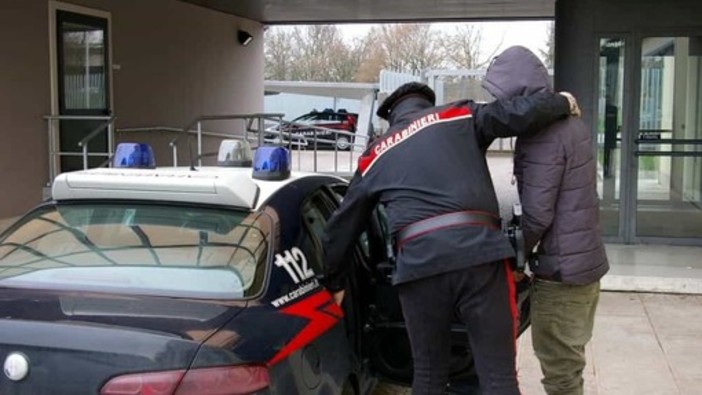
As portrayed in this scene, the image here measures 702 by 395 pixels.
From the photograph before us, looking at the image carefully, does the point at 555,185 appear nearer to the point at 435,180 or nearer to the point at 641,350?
the point at 435,180

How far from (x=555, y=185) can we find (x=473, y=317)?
0.67m

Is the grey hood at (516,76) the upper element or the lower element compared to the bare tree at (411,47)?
Result: lower

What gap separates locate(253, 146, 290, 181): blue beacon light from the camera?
11.1ft

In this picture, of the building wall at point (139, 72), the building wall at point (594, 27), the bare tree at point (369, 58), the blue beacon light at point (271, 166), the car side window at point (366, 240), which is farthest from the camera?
the bare tree at point (369, 58)

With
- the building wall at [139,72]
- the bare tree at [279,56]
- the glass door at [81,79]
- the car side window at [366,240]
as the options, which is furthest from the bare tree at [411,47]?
the car side window at [366,240]

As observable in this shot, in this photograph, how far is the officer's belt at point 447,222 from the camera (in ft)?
9.26

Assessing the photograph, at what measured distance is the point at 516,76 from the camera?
3.15 meters

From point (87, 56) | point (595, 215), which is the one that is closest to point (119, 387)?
point (595, 215)

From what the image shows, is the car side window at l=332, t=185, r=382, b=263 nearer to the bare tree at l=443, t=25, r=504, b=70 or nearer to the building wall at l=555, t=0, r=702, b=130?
the building wall at l=555, t=0, r=702, b=130

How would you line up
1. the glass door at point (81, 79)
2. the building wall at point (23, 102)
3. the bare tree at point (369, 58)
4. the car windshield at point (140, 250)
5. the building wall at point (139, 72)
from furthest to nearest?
the bare tree at point (369, 58) < the glass door at point (81, 79) < the building wall at point (139, 72) < the building wall at point (23, 102) < the car windshield at point (140, 250)

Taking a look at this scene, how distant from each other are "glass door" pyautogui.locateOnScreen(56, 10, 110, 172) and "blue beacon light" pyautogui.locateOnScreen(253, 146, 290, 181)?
24.4ft

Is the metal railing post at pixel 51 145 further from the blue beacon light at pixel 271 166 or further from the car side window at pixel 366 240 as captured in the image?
the blue beacon light at pixel 271 166

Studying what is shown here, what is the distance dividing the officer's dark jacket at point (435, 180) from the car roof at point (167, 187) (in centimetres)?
35

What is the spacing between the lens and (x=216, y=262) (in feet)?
9.51
